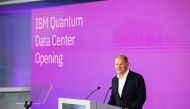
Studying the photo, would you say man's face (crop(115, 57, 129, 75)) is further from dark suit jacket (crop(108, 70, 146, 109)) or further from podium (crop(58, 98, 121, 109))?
podium (crop(58, 98, 121, 109))

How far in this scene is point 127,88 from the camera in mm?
4133

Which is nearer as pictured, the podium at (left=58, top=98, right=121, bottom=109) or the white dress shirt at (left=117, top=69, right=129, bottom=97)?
the podium at (left=58, top=98, right=121, bottom=109)

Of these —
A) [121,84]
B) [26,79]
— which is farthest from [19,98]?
[26,79]

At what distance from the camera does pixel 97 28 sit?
556 centimetres

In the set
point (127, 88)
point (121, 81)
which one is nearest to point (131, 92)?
point (127, 88)

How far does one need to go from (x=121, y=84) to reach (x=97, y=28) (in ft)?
4.91

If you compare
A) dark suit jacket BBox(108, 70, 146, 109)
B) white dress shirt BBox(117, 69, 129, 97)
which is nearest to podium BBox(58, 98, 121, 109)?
dark suit jacket BBox(108, 70, 146, 109)

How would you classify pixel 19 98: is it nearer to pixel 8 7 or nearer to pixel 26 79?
pixel 26 79

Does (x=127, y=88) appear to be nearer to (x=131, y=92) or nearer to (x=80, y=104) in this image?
(x=131, y=92)

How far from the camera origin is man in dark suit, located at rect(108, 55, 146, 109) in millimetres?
4066

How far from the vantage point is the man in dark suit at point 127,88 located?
4066mm

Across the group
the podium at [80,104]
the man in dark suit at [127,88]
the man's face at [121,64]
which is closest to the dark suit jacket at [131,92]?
the man in dark suit at [127,88]

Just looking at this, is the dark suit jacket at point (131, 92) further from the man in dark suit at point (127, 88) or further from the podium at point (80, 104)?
the podium at point (80, 104)

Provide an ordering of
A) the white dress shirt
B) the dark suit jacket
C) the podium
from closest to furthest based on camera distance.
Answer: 1. the podium
2. the dark suit jacket
3. the white dress shirt
